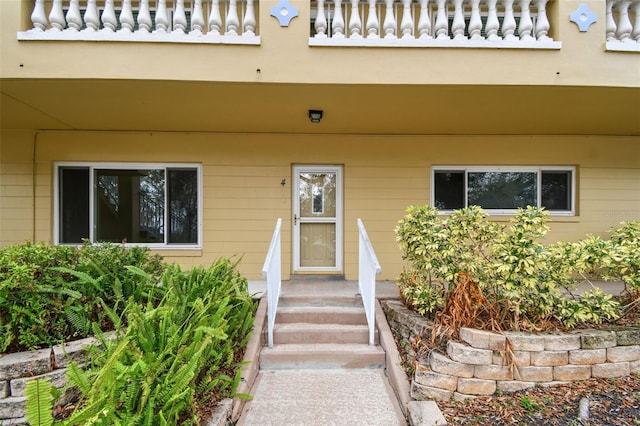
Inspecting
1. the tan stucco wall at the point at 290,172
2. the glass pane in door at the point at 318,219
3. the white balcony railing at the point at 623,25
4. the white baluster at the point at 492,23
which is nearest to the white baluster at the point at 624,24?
the white balcony railing at the point at 623,25

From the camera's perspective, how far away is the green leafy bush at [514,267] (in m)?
2.53

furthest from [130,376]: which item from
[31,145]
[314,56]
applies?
[31,145]

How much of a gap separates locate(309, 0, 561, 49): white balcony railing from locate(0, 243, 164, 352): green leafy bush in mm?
3056

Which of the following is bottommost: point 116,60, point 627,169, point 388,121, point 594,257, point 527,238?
point 594,257

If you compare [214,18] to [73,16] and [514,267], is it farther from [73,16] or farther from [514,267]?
[514,267]

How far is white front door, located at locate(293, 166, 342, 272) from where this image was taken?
498 centimetres

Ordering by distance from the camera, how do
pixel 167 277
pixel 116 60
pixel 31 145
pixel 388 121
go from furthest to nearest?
pixel 31 145 < pixel 388 121 < pixel 116 60 < pixel 167 277

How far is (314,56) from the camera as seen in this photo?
3.36 metres

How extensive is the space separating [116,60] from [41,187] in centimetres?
295

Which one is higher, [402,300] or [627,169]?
[627,169]

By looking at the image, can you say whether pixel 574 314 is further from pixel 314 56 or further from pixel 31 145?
pixel 31 145

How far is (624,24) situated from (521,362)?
159 inches

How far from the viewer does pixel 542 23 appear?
343cm

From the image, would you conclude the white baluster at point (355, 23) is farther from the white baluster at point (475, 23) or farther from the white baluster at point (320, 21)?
the white baluster at point (475, 23)
